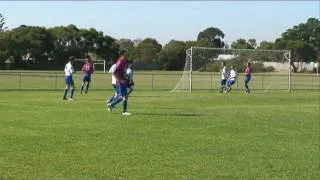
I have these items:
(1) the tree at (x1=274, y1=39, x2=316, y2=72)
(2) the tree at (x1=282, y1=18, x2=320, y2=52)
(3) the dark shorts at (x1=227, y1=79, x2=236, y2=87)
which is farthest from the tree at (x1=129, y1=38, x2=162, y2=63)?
(3) the dark shorts at (x1=227, y1=79, x2=236, y2=87)

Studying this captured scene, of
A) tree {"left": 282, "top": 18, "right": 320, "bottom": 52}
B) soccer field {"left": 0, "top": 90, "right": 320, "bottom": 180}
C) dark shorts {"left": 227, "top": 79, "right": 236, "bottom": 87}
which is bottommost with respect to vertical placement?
soccer field {"left": 0, "top": 90, "right": 320, "bottom": 180}

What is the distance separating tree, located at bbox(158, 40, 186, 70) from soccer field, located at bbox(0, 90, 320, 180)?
90920mm

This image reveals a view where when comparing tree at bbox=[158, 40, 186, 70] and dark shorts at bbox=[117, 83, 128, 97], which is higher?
tree at bbox=[158, 40, 186, 70]

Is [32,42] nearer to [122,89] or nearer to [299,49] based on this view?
[299,49]

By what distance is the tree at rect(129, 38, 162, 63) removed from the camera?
129000 millimetres

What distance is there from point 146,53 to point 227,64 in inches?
3525

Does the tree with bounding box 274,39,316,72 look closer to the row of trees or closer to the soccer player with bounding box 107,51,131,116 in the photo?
the row of trees

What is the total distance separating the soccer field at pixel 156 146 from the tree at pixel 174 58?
298 ft

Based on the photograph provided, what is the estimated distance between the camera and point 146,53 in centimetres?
13200

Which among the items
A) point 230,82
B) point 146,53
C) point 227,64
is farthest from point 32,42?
point 230,82

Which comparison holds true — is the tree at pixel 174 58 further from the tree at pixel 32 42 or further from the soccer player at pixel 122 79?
the soccer player at pixel 122 79

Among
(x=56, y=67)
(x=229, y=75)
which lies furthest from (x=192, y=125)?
(x=56, y=67)

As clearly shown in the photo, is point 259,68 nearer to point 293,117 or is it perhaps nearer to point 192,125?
point 293,117

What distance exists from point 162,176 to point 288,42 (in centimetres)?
11712
